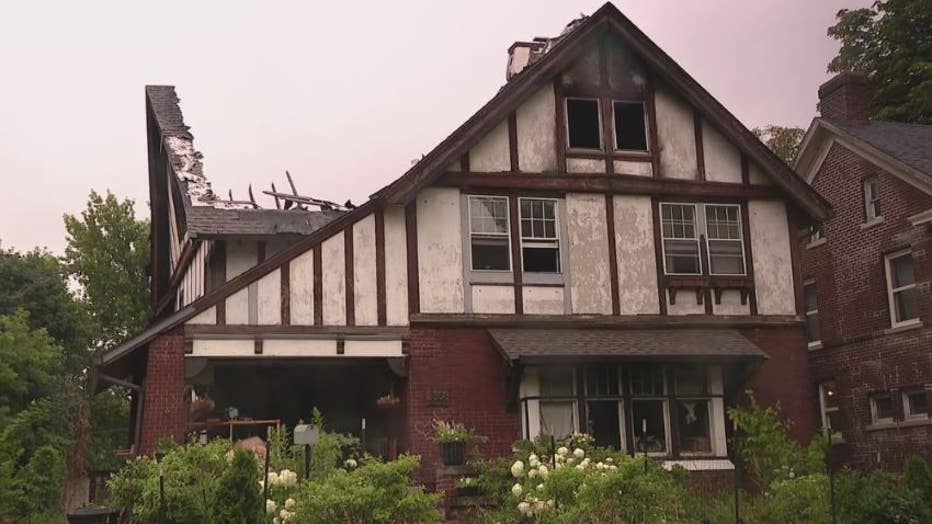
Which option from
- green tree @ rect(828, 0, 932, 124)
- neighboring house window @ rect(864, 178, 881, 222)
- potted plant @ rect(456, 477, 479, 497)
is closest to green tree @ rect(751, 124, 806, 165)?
green tree @ rect(828, 0, 932, 124)

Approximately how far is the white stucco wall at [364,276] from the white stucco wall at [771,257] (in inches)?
307

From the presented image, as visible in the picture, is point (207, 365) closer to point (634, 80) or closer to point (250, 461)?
point (250, 461)

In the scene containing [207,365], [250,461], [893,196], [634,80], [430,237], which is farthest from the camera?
[893,196]

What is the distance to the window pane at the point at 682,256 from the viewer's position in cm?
→ 2078

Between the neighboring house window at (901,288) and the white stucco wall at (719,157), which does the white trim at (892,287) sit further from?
the white stucco wall at (719,157)

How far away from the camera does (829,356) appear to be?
86.4ft

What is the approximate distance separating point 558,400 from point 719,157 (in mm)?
6196

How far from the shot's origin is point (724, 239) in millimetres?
21156

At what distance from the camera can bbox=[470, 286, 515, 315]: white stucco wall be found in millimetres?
19594

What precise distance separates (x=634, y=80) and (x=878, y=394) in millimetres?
9742

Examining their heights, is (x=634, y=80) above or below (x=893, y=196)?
above

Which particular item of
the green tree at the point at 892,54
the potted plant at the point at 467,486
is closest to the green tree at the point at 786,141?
the green tree at the point at 892,54

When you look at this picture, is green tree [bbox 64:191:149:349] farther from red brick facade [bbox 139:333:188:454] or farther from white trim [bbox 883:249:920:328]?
white trim [bbox 883:249:920:328]

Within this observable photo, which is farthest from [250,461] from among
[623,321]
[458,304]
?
[623,321]
